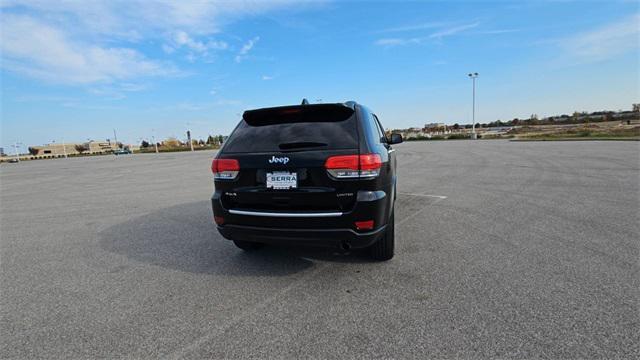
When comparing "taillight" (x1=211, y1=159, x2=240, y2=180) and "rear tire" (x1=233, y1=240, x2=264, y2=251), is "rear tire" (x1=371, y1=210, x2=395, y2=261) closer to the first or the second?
"rear tire" (x1=233, y1=240, x2=264, y2=251)

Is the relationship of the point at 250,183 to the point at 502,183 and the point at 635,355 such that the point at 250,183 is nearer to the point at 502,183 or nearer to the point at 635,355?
the point at 635,355

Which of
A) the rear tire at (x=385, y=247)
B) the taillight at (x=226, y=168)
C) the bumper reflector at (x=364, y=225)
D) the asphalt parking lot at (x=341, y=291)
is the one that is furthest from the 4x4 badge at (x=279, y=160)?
the rear tire at (x=385, y=247)

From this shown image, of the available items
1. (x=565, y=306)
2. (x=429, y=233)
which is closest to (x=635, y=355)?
(x=565, y=306)

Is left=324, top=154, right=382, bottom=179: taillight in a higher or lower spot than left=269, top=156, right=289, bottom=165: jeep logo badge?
lower

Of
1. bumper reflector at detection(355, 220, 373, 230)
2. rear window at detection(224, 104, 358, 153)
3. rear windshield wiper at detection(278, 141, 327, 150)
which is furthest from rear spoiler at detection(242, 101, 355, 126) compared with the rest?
bumper reflector at detection(355, 220, 373, 230)

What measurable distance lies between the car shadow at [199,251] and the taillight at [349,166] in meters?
1.24

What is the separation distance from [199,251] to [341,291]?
84.2 inches

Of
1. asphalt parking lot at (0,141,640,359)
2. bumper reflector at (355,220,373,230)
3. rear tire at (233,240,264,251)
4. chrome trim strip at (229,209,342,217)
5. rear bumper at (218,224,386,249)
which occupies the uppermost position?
chrome trim strip at (229,209,342,217)

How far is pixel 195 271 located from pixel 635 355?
371cm

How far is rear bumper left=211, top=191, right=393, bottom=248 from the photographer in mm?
2889

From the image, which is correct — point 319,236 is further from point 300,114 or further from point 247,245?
point 247,245

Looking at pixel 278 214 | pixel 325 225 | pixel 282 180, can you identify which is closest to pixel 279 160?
pixel 282 180

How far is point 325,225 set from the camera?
292 centimetres

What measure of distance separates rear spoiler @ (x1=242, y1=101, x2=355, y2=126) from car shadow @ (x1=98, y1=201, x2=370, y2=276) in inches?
62.6
